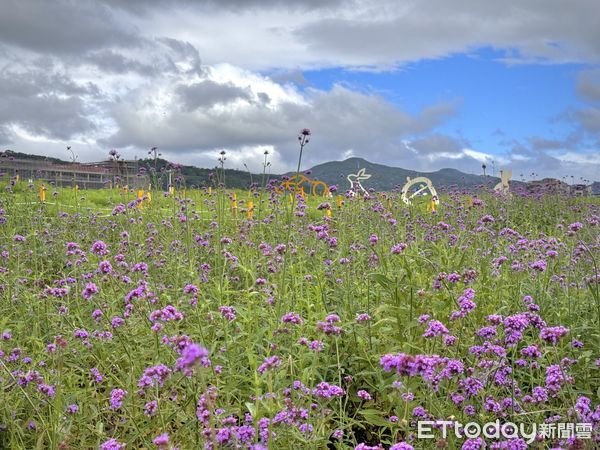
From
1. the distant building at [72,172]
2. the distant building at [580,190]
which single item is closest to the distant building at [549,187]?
the distant building at [580,190]

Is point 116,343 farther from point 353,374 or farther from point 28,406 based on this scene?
point 353,374

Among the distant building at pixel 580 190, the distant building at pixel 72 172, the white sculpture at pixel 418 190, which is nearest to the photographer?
the distant building at pixel 72 172

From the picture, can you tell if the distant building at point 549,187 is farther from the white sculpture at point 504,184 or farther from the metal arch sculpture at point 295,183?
the metal arch sculpture at point 295,183

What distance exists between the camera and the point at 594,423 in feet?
8.23

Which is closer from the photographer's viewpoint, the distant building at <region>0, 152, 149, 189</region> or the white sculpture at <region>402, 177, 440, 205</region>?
the distant building at <region>0, 152, 149, 189</region>

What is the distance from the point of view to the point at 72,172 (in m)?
11.4

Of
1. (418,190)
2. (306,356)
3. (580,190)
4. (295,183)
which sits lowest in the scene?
(306,356)

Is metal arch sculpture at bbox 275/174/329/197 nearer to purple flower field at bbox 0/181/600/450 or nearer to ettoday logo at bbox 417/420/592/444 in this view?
purple flower field at bbox 0/181/600/450

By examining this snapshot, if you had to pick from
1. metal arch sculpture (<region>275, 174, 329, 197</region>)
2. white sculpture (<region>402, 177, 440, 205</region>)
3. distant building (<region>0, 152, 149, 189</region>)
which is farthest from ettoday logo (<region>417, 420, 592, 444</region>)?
white sculpture (<region>402, 177, 440, 205</region>)

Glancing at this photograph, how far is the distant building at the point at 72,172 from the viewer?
A: 10672mm

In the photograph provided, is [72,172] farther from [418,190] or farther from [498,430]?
[498,430]

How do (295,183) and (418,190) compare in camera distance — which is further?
(418,190)

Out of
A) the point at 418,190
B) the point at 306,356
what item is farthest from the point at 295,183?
the point at 418,190

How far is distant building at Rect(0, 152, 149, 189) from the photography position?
35.0 ft
